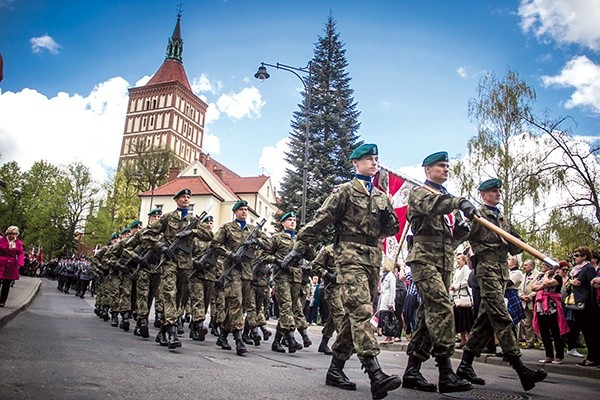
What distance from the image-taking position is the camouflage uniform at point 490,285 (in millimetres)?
5637

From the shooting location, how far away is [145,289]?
31.7 ft

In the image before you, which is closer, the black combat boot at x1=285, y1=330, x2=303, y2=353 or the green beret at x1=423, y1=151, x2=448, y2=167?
the green beret at x1=423, y1=151, x2=448, y2=167

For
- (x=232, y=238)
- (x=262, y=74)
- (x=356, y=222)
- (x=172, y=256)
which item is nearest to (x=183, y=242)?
(x=172, y=256)

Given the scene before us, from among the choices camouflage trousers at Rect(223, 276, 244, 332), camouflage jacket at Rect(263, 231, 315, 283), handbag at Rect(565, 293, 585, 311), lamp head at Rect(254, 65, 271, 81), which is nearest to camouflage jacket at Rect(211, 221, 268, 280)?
camouflage jacket at Rect(263, 231, 315, 283)

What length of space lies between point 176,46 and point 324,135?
92433mm

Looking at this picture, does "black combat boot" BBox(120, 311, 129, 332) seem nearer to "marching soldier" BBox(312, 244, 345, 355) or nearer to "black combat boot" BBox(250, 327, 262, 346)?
"black combat boot" BBox(250, 327, 262, 346)

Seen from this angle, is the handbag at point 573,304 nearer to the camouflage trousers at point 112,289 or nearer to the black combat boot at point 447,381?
the black combat boot at point 447,381

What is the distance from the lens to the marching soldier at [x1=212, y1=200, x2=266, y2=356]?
25.9 ft

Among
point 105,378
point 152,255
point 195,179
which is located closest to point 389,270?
point 152,255

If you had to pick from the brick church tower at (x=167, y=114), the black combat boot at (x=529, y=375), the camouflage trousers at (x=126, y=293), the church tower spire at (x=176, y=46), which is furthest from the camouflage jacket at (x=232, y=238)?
the church tower spire at (x=176, y=46)

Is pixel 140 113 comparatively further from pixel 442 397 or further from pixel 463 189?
pixel 442 397

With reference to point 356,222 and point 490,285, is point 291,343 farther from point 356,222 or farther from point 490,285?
point 356,222

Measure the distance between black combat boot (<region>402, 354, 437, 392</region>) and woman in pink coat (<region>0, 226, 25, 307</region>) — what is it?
32.8ft

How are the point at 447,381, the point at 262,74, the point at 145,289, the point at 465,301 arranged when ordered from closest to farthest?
the point at 447,381
the point at 145,289
the point at 465,301
the point at 262,74
